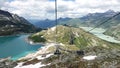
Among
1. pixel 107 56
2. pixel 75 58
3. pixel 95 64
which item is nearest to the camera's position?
pixel 95 64

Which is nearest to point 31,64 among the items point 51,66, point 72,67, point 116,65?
point 51,66

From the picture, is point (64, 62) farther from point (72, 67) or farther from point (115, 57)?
point (115, 57)

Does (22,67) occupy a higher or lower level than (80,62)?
lower

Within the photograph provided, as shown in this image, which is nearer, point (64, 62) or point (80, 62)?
point (80, 62)

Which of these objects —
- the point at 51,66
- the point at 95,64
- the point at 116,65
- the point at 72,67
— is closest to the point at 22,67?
the point at 51,66

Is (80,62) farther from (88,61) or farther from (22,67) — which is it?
(22,67)

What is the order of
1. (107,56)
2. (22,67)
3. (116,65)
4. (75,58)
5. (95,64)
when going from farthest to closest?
(22,67), (75,58), (107,56), (95,64), (116,65)

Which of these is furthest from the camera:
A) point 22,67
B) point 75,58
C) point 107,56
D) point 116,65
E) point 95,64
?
point 22,67

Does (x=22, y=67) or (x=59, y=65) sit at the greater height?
(x=59, y=65)

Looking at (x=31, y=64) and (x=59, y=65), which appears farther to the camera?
(x=31, y=64)
